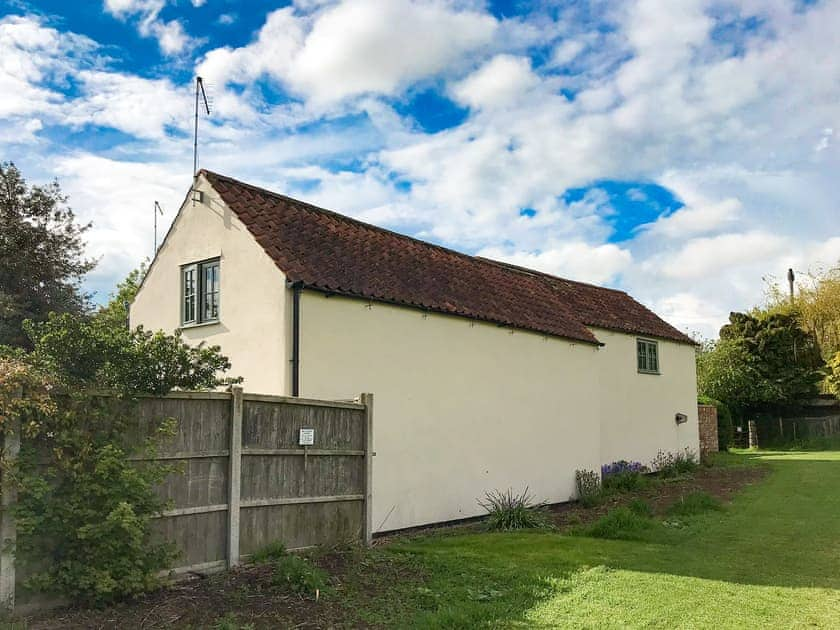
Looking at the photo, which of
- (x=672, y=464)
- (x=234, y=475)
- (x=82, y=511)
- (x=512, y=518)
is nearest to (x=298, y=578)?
(x=234, y=475)

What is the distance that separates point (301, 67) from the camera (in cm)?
1043

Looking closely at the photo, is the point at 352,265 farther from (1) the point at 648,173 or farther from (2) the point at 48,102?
(1) the point at 648,173

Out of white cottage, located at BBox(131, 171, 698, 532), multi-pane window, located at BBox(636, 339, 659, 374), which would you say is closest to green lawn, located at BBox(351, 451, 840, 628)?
white cottage, located at BBox(131, 171, 698, 532)

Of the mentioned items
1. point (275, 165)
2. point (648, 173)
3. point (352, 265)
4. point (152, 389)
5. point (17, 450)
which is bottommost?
point (17, 450)

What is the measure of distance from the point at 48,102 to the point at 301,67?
4.96 m

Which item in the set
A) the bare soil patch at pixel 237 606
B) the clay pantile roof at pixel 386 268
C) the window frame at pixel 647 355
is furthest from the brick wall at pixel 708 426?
the bare soil patch at pixel 237 606

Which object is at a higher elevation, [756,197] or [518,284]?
[756,197]

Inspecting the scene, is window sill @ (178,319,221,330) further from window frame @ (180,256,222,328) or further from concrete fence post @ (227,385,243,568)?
concrete fence post @ (227,385,243,568)

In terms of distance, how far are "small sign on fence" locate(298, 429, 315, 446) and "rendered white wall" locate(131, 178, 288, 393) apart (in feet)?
6.30

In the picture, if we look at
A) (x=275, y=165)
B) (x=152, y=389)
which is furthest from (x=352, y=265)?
(x=152, y=389)

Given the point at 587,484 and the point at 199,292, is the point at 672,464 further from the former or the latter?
the point at 199,292

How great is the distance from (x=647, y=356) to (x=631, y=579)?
14.5 m

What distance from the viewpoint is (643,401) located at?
20469mm

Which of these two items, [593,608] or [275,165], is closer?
[593,608]
